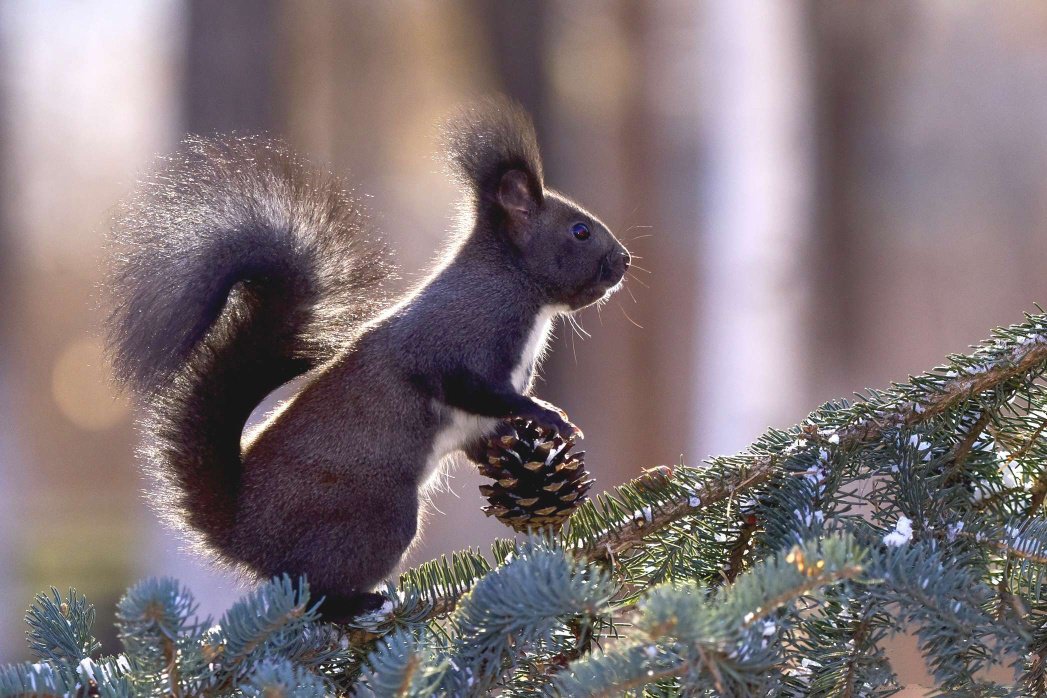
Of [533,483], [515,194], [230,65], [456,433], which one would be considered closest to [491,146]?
[515,194]

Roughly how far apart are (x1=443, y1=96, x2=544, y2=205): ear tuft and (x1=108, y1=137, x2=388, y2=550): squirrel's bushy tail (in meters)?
0.21

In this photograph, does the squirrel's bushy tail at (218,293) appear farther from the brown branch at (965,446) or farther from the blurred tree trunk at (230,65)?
the blurred tree trunk at (230,65)

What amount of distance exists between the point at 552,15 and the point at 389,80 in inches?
26.9

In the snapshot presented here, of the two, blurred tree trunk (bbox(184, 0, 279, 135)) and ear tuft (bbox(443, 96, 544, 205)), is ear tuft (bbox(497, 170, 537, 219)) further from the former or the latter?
blurred tree trunk (bbox(184, 0, 279, 135))

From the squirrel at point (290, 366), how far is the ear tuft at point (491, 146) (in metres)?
0.16

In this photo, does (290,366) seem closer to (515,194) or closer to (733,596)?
(515,194)

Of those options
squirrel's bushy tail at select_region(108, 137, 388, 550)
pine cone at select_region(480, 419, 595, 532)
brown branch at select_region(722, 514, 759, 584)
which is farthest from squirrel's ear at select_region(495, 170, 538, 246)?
brown branch at select_region(722, 514, 759, 584)

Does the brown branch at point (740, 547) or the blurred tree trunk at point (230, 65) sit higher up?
the blurred tree trunk at point (230, 65)

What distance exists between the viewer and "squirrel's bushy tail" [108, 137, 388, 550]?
0.80 metres

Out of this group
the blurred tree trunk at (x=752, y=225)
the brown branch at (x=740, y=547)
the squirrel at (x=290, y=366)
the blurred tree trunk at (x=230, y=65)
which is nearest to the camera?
the brown branch at (x=740, y=547)

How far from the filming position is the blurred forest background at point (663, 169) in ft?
8.64

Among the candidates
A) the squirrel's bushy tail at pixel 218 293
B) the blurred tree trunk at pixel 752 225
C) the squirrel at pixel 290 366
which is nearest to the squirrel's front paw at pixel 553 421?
the squirrel at pixel 290 366

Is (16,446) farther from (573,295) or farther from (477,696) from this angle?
(477,696)

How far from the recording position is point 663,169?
9.41ft
